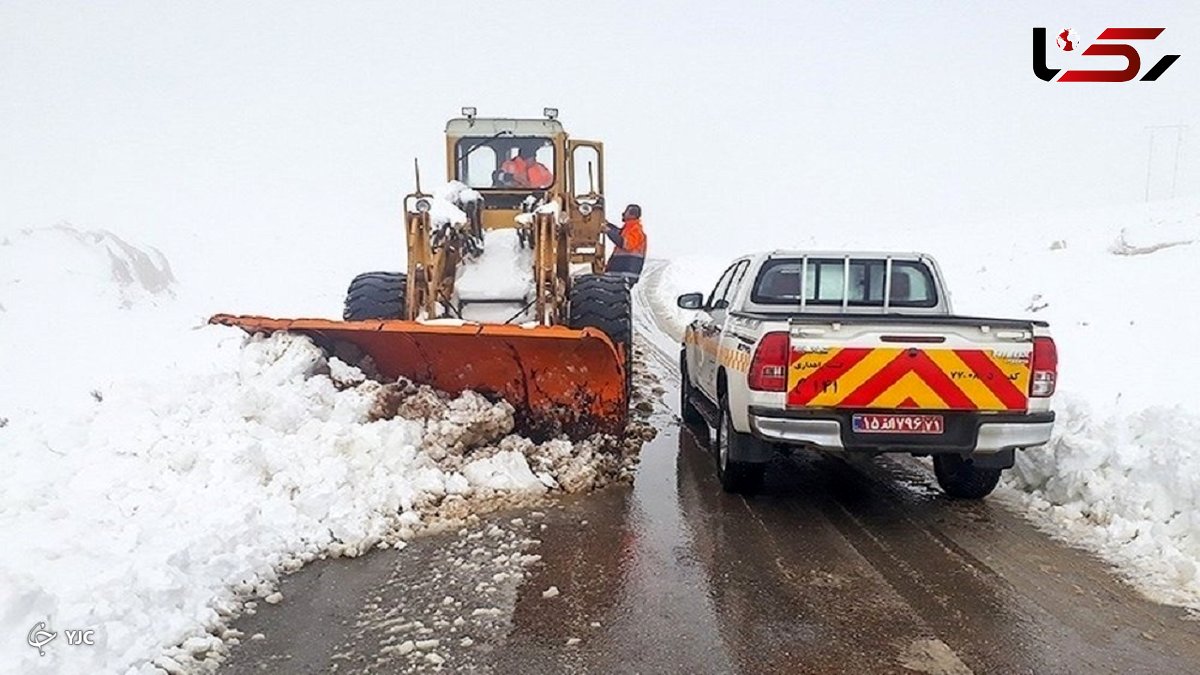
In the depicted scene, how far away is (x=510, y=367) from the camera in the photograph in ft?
22.1

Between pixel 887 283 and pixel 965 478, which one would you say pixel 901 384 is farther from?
pixel 887 283

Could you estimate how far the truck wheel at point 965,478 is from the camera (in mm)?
5852

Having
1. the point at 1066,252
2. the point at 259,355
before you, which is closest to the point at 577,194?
the point at 259,355

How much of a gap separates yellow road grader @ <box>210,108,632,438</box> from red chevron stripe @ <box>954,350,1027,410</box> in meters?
2.47

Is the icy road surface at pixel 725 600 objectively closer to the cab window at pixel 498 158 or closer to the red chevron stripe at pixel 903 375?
the red chevron stripe at pixel 903 375

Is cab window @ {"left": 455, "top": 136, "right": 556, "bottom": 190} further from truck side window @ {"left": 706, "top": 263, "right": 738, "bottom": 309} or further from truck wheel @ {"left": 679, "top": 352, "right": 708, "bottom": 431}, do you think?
truck wheel @ {"left": 679, "top": 352, "right": 708, "bottom": 431}

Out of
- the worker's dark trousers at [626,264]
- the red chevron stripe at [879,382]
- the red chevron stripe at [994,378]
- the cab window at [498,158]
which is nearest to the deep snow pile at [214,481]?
the red chevron stripe at [879,382]

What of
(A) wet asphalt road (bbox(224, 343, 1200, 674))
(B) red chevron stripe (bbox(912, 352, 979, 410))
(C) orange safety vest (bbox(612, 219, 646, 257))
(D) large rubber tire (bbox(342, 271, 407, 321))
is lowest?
(A) wet asphalt road (bbox(224, 343, 1200, 674))

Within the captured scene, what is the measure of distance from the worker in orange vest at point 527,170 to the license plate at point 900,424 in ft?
17.1

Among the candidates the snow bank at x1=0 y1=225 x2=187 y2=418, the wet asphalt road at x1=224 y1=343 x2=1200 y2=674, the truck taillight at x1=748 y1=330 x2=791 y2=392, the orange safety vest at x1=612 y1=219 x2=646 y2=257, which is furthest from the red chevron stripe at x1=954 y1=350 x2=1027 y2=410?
the orange safety vest at x1=612 y1=219 x2=646 y2=257

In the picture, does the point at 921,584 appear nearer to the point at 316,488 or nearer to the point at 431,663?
the point at 431,663

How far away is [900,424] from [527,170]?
5531 millimetres

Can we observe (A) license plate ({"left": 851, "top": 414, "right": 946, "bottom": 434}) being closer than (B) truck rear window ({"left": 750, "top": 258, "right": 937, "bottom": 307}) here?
Yes

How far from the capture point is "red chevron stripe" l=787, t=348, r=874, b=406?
5.11 meters
